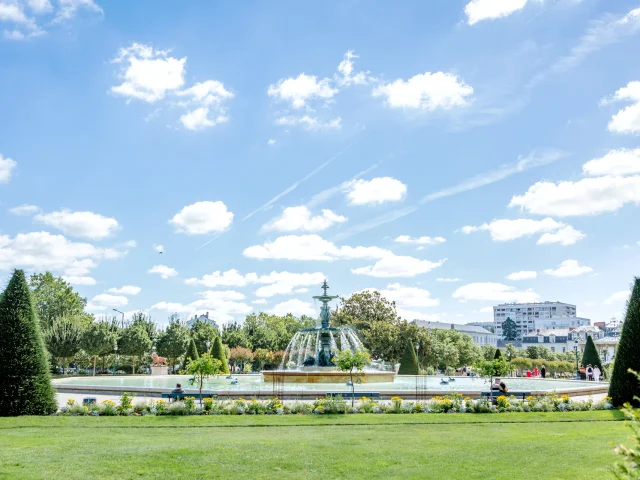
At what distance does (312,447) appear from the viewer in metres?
11.8

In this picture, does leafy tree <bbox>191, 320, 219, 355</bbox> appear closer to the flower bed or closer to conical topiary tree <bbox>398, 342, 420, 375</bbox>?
conical topiary tree <bbox>398, 342, 420, 375</bbox>

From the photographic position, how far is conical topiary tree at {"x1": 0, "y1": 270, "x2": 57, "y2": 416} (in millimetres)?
16536

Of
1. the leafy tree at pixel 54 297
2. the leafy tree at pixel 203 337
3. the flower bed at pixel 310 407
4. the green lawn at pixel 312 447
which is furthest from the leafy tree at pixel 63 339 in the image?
the green lawn at pixel 312 447

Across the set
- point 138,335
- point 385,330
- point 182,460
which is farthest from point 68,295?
point 182,460

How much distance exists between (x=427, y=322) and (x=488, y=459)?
5623 inches

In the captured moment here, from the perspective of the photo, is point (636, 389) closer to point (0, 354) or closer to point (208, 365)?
point (208, 365)

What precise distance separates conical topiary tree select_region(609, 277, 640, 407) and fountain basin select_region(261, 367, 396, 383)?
13389 millimetres

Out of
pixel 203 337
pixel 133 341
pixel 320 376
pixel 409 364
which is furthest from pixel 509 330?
pixel 320 376

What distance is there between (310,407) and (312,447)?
577 centimetres

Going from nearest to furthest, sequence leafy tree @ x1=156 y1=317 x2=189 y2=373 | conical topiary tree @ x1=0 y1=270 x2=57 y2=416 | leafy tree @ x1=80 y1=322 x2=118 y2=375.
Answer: conical topiary tree @ x1=0 y1=270 x2=57 y2=416
leafy tree @ x1=80 y1=322 x2=118 y2=375
leafy tree @ x1=156 y1=317 x2=189 y2=373

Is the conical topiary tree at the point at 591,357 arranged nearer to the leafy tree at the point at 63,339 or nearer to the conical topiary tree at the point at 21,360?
the conical topiary tree at the point at 21,360

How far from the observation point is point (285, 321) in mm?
90812

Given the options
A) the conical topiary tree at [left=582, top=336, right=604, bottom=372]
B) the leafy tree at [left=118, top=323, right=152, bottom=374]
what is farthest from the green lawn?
the leafy tree at [left=118, top=323, right=152, bottom=374]

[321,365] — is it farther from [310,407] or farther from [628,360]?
[628,360]
